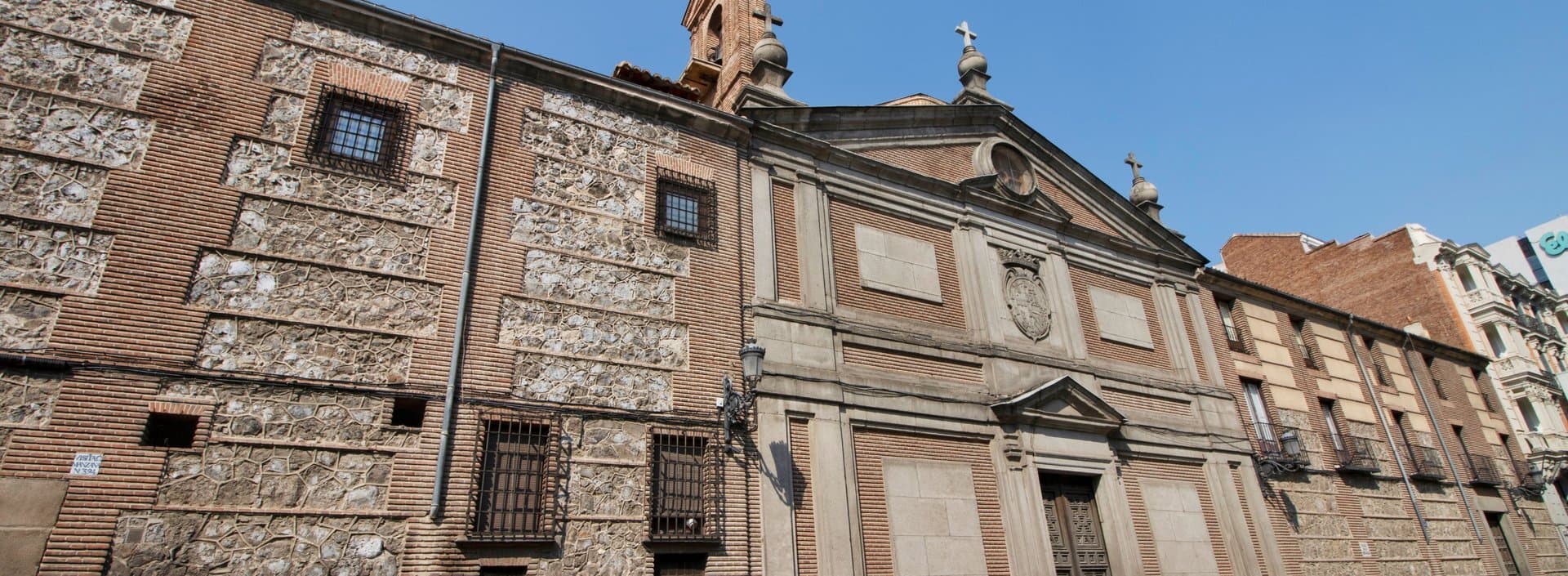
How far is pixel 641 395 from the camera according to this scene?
10016 millimetres

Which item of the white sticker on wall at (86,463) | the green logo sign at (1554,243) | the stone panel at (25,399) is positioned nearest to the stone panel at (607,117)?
the stone panel at (25,399)

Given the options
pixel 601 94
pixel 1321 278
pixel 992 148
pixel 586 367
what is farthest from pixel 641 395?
pixel 1321 278

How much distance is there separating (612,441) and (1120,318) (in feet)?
35.7

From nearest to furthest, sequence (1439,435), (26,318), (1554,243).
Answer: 1. (26,318)
2. (1439,435)
3. (1554,243)

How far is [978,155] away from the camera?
16031mm

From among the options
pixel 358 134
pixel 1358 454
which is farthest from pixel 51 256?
pixel 1358 454

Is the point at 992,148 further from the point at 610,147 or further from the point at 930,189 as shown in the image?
the point at 610,147

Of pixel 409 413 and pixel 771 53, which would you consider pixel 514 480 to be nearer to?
pixel 409 413

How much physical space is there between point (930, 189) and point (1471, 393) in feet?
67.2

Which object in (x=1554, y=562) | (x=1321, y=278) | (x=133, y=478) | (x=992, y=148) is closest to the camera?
(x=133, y=478)

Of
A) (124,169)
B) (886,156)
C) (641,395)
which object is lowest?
(641,395)

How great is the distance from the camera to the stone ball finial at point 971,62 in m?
17.7

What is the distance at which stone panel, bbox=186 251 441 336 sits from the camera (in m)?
8.15

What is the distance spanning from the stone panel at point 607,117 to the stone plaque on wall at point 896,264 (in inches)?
134
